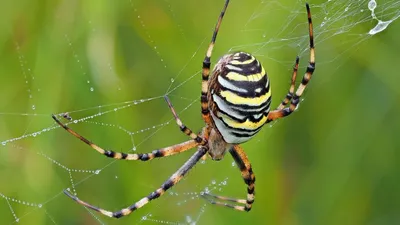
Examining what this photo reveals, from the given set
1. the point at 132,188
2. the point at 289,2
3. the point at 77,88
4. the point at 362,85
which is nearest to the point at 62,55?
the point at 77,88

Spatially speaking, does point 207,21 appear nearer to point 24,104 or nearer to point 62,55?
point 62,55

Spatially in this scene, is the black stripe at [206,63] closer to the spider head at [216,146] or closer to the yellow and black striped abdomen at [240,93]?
the yellow and black striped abdomen at [240,93]

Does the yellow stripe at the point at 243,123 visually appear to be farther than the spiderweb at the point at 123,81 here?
No

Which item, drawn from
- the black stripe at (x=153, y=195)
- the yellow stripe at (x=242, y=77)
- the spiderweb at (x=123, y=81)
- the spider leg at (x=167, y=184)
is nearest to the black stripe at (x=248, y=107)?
the yellow stripe at (x=242, y=77)

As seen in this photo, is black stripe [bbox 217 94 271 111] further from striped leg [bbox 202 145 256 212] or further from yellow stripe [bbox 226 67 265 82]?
striped leg [bbox 202 145 256 212]

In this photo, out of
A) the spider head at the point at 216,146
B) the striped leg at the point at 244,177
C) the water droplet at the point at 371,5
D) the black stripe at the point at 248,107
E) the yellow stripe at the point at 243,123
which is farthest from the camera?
the striped leg at the point at 244,177

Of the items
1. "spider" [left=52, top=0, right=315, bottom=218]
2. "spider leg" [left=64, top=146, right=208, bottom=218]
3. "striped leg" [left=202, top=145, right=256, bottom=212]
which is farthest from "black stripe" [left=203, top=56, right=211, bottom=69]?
"striped leg" [left=202, top=145, right=256, bottom=212]

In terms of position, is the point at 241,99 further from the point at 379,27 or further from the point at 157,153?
the point at 379,27
